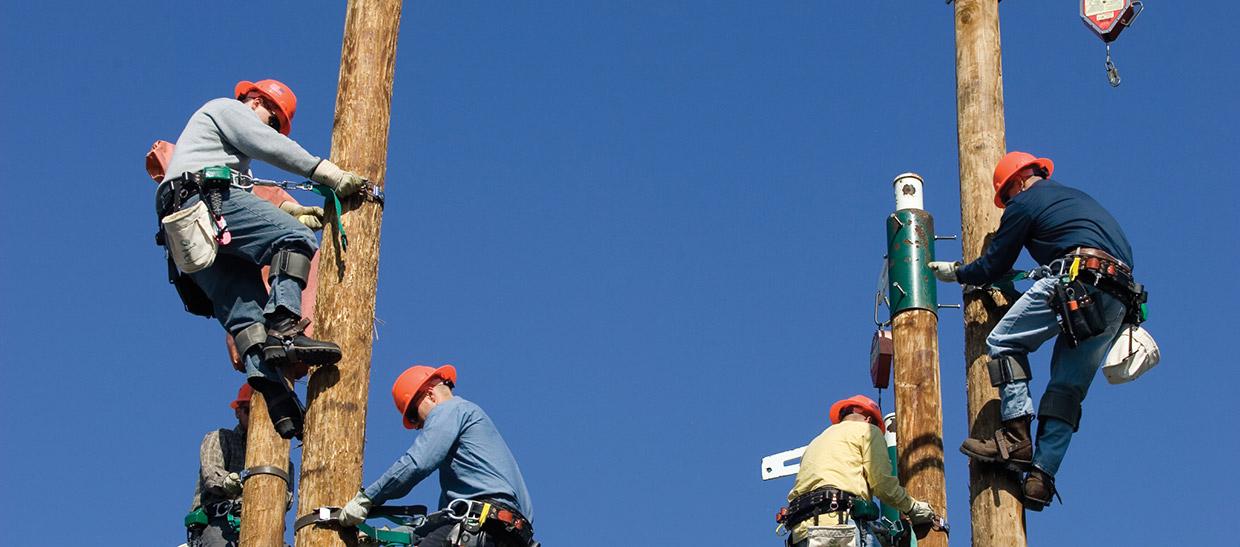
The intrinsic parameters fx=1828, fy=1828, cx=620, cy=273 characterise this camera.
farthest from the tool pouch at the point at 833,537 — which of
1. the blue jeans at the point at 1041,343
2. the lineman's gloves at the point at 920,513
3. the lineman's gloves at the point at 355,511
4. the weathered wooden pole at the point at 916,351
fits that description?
the lineman's gloves at the point at 355,511

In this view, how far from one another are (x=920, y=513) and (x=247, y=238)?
374 cm

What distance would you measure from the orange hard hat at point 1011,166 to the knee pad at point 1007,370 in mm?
1000

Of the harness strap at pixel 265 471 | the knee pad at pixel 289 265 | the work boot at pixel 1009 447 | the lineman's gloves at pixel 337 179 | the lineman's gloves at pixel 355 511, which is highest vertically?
the lineman's gloves at pixel 337 179

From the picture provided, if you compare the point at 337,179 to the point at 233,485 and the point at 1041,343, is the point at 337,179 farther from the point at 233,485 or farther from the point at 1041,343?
the point at 1041,343

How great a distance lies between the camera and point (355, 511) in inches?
310

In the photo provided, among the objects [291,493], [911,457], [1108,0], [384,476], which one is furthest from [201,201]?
[1108,0]

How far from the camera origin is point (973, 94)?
9.66m

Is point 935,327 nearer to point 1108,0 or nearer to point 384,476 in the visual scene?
point 1108,0

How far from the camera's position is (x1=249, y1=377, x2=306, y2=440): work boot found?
830cm

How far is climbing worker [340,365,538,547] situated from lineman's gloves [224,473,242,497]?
201 centimetres

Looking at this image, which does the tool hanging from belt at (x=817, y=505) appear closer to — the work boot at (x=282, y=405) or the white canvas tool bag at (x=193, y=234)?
the work boot at (x=282, y=405)

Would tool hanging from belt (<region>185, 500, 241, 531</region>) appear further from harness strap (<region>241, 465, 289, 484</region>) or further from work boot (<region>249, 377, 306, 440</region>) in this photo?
work boot (<region>249, 377, 306, 440</region>)

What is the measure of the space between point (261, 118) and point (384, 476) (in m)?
1.98

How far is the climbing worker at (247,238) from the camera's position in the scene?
8172 mm
